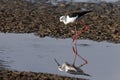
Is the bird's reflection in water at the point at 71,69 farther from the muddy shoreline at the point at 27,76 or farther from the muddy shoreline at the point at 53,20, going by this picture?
the muddy shoreline at the point at 53,20

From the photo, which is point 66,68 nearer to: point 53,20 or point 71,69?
point 71,69

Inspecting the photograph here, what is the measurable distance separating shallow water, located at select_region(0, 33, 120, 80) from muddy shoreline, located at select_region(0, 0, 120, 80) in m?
0.83

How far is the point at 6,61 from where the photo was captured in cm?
1388

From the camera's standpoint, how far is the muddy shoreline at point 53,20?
18.2 meters

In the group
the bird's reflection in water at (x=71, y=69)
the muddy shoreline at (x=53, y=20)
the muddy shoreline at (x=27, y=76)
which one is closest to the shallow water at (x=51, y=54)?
the bird's reflection in water at (x=71, y=69)

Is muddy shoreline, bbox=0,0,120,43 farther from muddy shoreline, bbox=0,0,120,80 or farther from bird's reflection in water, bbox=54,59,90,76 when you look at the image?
bird's reflection in water, bbox=54,59,90,76

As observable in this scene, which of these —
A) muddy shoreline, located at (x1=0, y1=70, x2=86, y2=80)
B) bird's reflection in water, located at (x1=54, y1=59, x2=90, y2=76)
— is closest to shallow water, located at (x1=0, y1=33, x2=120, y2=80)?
bird's reflection in water, located at (x1=54, y1=59, x2=90, y2=76)

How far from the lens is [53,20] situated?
66.3 feet

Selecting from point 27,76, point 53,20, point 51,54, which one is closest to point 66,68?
point 27,76

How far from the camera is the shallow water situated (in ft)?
43.4

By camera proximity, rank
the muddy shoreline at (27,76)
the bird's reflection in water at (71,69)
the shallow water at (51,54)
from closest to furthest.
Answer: the muddy shoreline at (27,76), the bird's reflection in water at (71,69), the shallow water at (51,54)

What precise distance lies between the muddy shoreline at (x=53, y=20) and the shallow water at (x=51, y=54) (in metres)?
0.83

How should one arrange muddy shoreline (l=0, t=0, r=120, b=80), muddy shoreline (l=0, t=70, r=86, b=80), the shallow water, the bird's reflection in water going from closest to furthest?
muddy shoreline (l=0, t=70, r=86, b=80) → the bird's reflection in water → the shallow water → muddy shoreline (l=0, t=0, r=120, b=80)

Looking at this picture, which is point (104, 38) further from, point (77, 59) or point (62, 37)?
point (77, 59)
